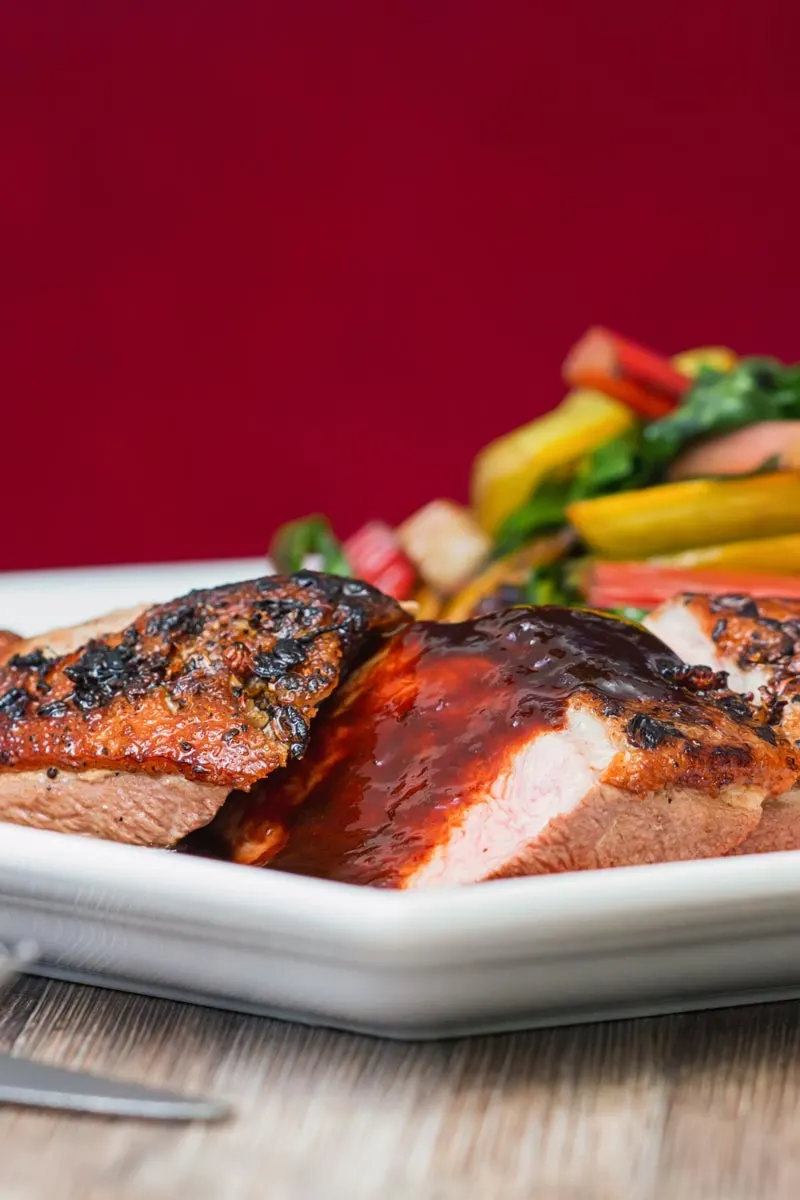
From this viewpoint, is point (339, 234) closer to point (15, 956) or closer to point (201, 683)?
point (201, 683)

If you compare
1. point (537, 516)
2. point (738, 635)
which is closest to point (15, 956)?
point (738, 635)

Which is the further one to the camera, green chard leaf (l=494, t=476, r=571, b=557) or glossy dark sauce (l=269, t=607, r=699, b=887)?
green chard leaf (l=494, t=476, r=571, b=557)

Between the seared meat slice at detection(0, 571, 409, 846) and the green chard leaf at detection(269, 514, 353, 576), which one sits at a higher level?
the green chard leaf at detection(269, 514, 353, 576)

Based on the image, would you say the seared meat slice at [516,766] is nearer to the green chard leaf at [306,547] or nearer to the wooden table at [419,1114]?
the wooden table at [419,1114]

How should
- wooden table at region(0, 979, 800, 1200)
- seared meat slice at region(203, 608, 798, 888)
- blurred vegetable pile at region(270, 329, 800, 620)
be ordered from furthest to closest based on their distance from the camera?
blurred vegetable pile at region(270, 329, 800, 620) < seared meat slice at region(203, 608, 798, 888) < wooden table at region(0, 979, 800, 1200)

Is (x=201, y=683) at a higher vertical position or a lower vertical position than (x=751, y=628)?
lower

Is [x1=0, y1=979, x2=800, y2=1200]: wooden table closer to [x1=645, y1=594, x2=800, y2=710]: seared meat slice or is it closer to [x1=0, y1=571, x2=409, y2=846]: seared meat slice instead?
[x1=0, y1=571, x2=409, y2=846]: seared meat slice

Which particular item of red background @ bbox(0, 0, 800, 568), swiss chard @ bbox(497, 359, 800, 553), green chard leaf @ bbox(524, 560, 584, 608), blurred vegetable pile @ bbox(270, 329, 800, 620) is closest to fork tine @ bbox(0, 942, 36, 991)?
blurred vegetable pile @ bbox(270, 329, 800, 620)
